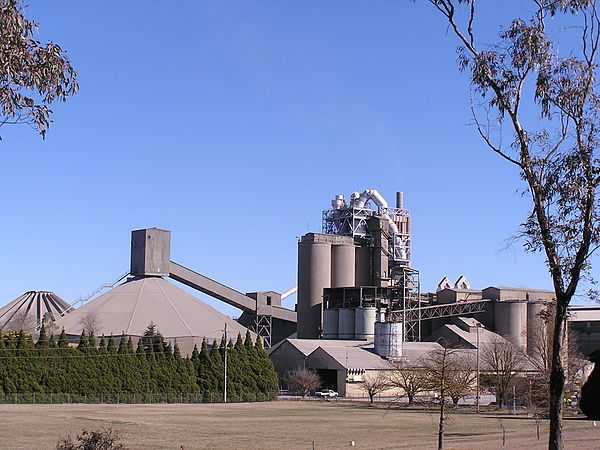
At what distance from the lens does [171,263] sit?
11856 cm

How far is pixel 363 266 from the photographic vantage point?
122375 mm

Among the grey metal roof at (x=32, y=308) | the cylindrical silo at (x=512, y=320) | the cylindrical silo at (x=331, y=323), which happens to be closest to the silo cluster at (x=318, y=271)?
the cylindrical silo at (x=331, y=323)

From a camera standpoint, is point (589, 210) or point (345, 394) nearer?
point (589, 210)

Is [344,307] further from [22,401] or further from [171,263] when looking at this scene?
[22,401]

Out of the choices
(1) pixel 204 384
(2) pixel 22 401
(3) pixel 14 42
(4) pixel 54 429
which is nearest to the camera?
(3) pixel 14 42

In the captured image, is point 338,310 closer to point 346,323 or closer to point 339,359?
point 346,323

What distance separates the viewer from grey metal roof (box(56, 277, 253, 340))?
103 meters

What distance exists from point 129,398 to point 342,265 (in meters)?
43.7

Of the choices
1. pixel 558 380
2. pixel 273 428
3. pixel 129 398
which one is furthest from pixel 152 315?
pixel 558 380

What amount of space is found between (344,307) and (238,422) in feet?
188

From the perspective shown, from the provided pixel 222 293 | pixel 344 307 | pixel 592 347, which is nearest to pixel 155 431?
pixel 344 307

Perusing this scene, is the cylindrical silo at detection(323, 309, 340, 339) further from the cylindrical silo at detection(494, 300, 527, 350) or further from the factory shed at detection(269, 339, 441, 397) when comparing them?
the cylindrical silo at detection(494, 300, 527, 350)

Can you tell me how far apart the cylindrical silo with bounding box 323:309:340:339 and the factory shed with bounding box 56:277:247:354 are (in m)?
10.4

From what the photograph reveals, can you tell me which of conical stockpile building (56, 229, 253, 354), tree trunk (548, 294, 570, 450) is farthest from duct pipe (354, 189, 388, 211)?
tree trunk (548, 294, 570, 450)
